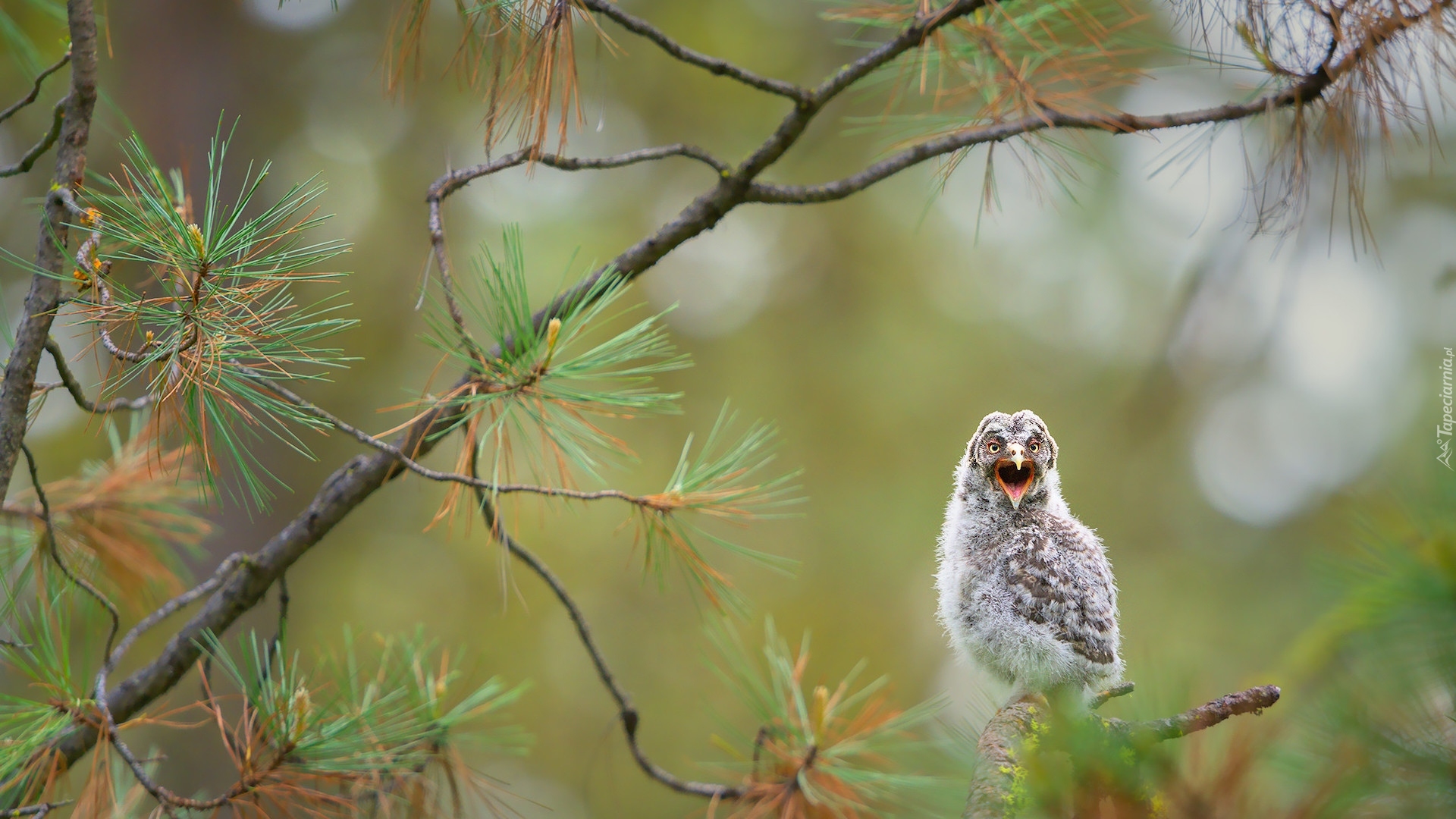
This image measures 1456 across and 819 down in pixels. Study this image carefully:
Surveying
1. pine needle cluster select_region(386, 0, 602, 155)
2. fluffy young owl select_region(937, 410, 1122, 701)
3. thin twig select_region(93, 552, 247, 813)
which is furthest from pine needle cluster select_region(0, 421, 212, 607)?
fluffy young owl select_region(937, 410, 1122, 701)

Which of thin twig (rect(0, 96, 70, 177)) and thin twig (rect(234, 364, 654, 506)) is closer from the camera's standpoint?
thin twig (rect(234, 364, 654, 506))

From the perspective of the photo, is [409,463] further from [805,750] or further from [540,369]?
[805,750]

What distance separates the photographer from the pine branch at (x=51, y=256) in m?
1.10

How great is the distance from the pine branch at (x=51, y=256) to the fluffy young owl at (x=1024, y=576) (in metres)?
1.15

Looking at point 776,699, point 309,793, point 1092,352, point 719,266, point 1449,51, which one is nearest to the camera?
point 1449,51

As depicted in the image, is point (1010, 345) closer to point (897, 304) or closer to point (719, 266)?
point (897, 304)

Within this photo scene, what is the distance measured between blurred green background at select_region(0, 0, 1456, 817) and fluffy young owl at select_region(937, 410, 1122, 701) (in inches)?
79.3

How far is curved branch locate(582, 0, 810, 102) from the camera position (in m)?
1.17

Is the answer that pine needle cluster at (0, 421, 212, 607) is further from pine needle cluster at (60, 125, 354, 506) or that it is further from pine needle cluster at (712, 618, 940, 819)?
pine needle cluster at (712, 618, 940, 819)

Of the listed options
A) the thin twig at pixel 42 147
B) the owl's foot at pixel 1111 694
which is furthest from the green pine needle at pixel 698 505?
the thin twig at pixel 42 147

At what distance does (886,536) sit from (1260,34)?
2737 millimetres

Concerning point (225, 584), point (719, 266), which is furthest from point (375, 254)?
point (225, 584)

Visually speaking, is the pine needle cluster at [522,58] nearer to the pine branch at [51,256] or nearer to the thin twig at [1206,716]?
the pine branch at [51,256]

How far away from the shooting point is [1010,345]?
3662 mm
